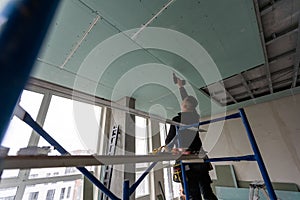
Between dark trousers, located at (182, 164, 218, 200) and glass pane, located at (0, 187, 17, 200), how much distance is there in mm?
2684

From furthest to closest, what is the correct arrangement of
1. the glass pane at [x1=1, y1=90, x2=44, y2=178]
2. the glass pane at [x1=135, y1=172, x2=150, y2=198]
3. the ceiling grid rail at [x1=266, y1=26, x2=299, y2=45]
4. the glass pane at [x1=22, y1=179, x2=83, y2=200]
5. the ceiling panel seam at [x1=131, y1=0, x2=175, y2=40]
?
the glass pane at [x1=135, y1=172, x2=150, y2=198]
the glass pane at [x1=22, y1=179, x2=83, y2=200]
the glass pane at [x1=1, y1=90, x2=44, y2=178]
the ceiling grid rail at [x1=266, y1=26, x2=299, y2=45]
the ceiling panel seam at [x1=131, y1=0, x2=175, y2=40]

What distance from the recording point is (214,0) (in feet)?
4.95

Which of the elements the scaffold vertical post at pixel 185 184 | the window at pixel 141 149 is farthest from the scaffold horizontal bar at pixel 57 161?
the window at pixel 141 149

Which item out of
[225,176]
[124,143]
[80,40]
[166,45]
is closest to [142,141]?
[124,143]

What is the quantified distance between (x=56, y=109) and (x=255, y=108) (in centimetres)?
Answer: 554

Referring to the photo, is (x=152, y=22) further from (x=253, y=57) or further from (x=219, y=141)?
(x=219, y=141)

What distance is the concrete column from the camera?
117 inches

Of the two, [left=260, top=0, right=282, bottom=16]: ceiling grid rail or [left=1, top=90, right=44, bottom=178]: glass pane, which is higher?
[left=260, top=0, right=282, bottom=16]: ceiling grid rail

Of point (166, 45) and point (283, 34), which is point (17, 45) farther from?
point (283, 34)

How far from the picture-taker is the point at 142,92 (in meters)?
3.40

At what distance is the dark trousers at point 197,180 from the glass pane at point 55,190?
235 centimetres

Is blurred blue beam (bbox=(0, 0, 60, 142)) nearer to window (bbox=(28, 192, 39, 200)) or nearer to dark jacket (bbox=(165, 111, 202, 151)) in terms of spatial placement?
dark jacket (bbox=(165, 111, 202, 151))

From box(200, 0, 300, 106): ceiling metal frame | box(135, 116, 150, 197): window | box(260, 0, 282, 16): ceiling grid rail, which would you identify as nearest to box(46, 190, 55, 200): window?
box(135, 116, 150, 197): window

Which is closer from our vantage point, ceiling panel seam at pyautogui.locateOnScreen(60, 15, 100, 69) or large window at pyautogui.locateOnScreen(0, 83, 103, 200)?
ceiling panel seam at pyautogui.locateOnScreen(60, 15, 100, 69)
